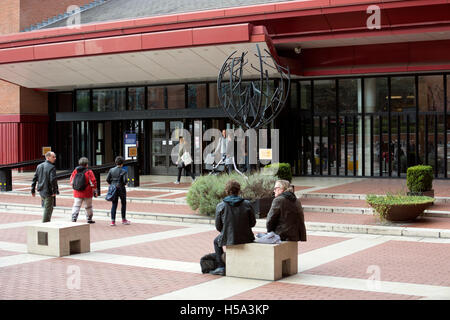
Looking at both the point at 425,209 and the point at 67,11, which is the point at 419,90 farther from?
the point at 67,11

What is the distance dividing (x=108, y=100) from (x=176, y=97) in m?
3.88

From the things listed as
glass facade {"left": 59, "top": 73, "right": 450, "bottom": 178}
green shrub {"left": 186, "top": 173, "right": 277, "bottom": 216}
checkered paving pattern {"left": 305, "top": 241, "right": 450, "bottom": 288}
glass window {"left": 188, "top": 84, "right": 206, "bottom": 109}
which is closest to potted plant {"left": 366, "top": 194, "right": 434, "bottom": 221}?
checkered paving pattern {"left": 305, "top": 241, "right": 450, "bottom": 288}

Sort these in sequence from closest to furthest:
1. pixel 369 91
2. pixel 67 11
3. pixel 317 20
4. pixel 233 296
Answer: pixel 233 296
pixel 317 20
pixel 369 91
pixel 67 11

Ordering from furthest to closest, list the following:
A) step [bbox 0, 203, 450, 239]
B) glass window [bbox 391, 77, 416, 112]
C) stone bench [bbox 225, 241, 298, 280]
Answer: glass window [bbox 391, 77, 416, 112]
step [bbox 0, 203, 450, 239]
stone bench [bbox 225, 241, 298, 280]

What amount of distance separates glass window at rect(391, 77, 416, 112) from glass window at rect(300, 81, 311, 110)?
3.47 meters

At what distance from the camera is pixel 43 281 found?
9000mm

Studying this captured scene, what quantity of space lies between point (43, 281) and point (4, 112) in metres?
25.5

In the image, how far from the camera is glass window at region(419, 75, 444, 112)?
81.9 ft

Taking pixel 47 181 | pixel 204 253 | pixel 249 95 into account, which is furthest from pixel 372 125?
pixel 204 253

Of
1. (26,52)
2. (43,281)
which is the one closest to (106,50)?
(26,52)

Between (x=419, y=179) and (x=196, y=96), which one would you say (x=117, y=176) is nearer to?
(x=419, y=179)

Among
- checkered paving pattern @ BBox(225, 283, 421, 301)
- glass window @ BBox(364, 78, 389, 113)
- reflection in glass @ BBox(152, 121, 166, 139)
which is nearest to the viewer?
checkered paving pattern @ BBox(225, 283, 421, 301)

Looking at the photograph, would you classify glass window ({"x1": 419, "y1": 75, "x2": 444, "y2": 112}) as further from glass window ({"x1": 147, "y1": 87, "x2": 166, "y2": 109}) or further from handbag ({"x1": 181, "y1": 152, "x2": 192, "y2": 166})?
glass window ({"x1": 147, "y1": 87, "x2": 166, "y2": 109})
